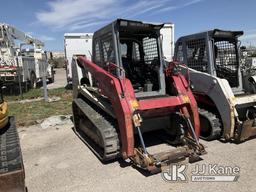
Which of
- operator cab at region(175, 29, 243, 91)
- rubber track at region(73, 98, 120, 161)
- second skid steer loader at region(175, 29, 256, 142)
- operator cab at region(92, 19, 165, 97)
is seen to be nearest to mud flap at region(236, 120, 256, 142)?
second skid steer loader at region(175, 29, 256, 142)

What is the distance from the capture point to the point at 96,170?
17.9 feet

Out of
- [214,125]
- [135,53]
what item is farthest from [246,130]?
[135,53]

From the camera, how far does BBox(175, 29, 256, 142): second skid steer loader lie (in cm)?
656

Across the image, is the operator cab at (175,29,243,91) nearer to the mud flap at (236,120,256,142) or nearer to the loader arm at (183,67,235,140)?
the loader arm at (183,67,235,140)

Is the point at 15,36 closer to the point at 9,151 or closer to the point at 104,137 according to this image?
the point at 104,137

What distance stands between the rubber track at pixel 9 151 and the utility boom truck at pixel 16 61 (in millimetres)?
9606

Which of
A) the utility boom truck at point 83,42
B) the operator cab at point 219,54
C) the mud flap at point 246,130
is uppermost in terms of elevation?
the utility boom truck at point 83,42

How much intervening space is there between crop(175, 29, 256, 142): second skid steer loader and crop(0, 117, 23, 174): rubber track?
3.88 m

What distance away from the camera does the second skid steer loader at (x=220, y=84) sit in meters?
6.56

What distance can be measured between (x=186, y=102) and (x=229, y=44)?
2.36 meters

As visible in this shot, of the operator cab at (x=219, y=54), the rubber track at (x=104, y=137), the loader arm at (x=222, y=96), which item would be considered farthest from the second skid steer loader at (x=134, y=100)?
the operator cab at (x=219, y=54)

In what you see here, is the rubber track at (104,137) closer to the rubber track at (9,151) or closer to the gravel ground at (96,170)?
the gravel ground at (96,170)

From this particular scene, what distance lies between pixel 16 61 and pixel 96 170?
11.3m

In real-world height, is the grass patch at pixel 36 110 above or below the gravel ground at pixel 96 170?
above
